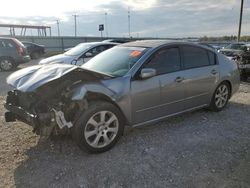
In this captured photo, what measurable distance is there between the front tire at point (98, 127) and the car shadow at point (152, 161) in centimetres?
15

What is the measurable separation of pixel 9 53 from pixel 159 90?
12.1 m

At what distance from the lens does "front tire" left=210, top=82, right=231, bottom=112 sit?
5.96 meters

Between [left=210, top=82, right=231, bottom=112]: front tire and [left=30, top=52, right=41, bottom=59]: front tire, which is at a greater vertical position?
[left=210, top=82, right=231, bottom=112]: front tire

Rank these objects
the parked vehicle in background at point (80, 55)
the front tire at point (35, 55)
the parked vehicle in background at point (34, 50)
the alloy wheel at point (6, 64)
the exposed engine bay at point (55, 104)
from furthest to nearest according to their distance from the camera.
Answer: the front tire at point (35, 55) < the parked vehicle in background at point (34, 50) < the alloy wheel at point (6, 64) < the parked vehicle in background at point (80, 55) < the exposed engine bay at point (55, 104)

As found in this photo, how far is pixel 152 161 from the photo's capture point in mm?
3881

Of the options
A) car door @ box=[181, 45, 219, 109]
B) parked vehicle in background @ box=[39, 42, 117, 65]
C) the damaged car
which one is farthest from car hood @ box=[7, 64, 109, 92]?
parked vehicle in background @ box=[39, 42, 117, 65]

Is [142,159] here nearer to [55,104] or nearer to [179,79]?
[55,104]

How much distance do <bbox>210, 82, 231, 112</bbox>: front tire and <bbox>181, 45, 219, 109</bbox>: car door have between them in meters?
0.19

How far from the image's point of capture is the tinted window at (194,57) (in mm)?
5340

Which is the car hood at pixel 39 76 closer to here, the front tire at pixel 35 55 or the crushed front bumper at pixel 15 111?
the crushed front bumper at pixel 15 111

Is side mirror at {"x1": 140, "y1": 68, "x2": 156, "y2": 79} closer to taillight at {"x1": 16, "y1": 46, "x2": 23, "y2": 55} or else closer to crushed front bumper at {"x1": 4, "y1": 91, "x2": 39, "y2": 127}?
crushed front bumper at {"x1": 4, "y1": 91, "x2": 39, "y2": 127}

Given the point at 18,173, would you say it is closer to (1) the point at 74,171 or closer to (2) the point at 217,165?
(1) the point at 74,171

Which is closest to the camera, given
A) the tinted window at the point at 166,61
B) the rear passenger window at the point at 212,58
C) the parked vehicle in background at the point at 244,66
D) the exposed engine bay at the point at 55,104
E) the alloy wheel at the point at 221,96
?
the exposed engine bay at the point at 55,104

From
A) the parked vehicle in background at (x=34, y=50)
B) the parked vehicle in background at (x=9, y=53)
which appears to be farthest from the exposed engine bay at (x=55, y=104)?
the parked vehicle in background at (x=34, y=50)
